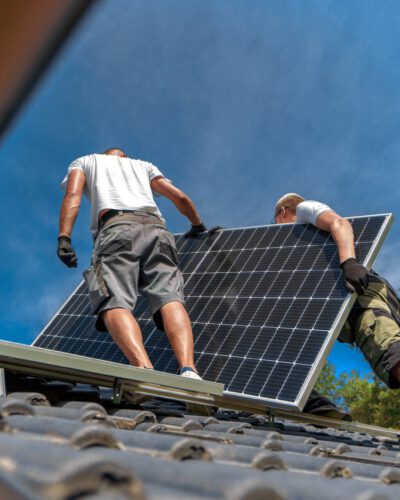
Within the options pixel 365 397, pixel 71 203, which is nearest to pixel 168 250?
pixel 71 203

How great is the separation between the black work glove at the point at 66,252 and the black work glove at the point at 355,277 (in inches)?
95.6

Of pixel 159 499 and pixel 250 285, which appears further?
pixel 250 285

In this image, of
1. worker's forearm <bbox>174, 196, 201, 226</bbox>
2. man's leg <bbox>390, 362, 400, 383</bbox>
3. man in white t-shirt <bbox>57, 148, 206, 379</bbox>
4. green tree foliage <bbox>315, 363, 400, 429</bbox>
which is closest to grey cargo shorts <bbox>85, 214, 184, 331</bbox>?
man in white t-shirt <bbox>57, 148, 206, 379</bbox>

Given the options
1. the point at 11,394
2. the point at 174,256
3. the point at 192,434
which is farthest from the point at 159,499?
the point at 174,256

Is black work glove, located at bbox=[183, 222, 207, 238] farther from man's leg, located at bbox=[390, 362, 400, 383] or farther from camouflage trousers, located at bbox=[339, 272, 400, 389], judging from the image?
man's leg, located at bbox=[390, 362, 400, 383]

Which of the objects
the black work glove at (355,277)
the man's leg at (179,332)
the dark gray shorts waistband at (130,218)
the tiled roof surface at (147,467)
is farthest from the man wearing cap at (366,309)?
the tiled roof surface at (147,467)

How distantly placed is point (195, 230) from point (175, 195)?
991mm

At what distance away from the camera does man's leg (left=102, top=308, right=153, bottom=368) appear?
4406 millimetres

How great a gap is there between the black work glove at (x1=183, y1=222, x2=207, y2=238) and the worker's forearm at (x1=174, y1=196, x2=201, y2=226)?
219 mm

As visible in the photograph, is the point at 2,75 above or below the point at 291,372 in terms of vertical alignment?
below

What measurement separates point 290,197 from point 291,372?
304 cm

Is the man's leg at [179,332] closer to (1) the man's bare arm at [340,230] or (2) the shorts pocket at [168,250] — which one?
(2) the shorts pocket at [168,250]

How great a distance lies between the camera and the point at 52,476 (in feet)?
3.40

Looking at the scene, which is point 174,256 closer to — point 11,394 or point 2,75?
point 11,394
